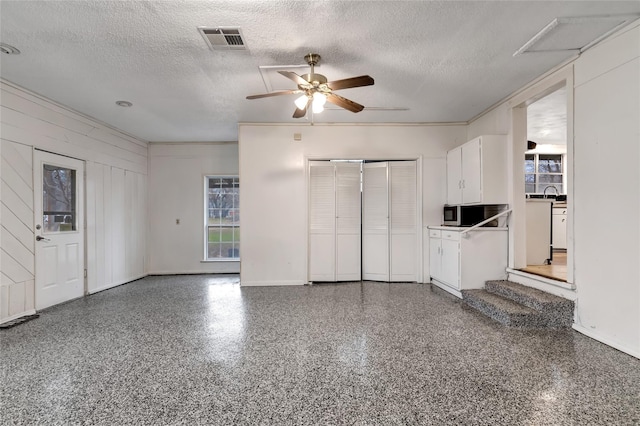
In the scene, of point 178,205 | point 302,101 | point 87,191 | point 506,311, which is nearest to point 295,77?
point 302,101

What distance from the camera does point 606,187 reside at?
2744 mm

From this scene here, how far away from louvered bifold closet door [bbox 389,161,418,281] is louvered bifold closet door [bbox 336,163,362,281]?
0.59 metres

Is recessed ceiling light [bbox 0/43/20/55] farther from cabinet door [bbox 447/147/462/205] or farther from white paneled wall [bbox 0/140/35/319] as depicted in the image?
cabinet door [bbox 447/147/462/205]

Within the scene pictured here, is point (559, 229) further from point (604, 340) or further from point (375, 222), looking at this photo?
point (604, 340)

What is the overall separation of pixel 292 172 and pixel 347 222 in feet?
4.16

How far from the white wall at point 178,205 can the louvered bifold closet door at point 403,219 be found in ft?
11.0

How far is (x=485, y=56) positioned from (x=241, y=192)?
3.79m

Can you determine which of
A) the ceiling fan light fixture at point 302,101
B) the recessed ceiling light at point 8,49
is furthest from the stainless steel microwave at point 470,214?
the recessed ceiling light at point 8,49

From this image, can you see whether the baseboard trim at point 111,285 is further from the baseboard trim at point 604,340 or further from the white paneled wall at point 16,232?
the baseboard trim at point 604,340

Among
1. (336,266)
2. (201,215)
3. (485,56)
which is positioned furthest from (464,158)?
(201,215)

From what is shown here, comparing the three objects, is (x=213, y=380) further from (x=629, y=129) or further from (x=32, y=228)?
(x=629, y=129)

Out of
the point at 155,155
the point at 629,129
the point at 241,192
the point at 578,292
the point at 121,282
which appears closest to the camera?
the point at 629,129

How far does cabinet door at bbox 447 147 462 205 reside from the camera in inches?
188

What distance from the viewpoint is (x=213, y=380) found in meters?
2.18
